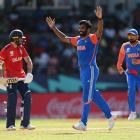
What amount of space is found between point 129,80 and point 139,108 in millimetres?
6786

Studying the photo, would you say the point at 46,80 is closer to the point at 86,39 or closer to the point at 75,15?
the point at 75,15

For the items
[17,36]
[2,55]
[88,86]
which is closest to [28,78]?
[2,55]

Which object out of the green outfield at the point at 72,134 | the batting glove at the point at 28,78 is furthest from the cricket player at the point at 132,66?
the batting glove at the point at 28,78

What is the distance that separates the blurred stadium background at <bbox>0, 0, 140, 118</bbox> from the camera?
26328 millimetres

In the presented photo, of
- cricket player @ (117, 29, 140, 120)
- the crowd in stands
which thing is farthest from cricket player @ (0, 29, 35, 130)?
the crowd in stands

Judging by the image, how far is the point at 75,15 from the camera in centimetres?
3281

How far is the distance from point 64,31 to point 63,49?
131cm

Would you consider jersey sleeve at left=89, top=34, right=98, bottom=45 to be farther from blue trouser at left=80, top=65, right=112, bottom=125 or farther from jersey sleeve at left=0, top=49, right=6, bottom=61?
jersey sleeve at left=0, top=49, right=6, bottom=61

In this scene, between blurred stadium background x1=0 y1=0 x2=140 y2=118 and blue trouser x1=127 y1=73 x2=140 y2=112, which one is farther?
blurred stadium background x1=0 y1=0 x2=140 y2=118

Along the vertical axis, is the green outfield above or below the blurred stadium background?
above

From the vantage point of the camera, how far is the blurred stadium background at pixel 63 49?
26.3 meters

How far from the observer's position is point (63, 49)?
29969 millimetres

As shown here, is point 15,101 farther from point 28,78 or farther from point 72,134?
point 72,134

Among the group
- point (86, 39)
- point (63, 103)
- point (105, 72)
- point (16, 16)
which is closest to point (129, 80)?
point (86, 39)
